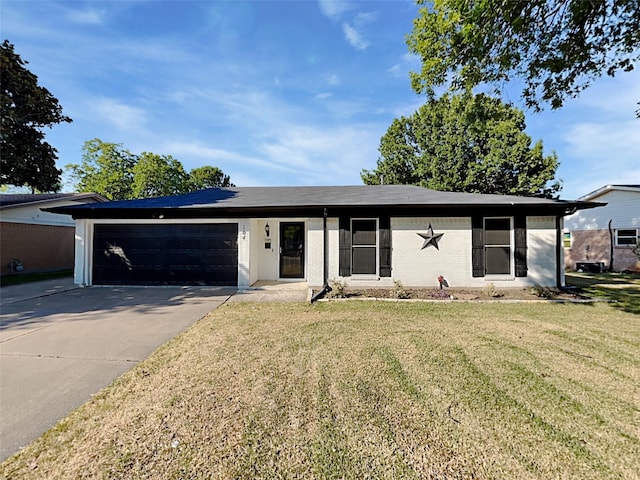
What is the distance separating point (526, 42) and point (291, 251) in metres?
8.78

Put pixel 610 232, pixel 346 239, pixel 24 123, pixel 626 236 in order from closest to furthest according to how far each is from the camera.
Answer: pixel 346 239, pixel 24 123, pixel 626 236, pixel 610 232

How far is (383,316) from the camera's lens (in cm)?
560

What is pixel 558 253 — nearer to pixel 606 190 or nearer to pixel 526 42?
pixel 526 42

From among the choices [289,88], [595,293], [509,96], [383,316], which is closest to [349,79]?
[289,88]

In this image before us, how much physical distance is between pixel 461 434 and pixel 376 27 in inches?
406

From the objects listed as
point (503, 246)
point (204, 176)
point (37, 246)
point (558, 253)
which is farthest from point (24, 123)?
point (204, 176)

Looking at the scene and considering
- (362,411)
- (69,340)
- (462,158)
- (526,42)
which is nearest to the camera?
(362,411)

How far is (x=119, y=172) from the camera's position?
2495 centimetres

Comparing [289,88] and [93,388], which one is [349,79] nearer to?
[289,88]

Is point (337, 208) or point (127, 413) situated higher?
point (337, 208)

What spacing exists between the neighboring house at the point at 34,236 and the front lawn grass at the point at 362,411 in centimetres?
1354

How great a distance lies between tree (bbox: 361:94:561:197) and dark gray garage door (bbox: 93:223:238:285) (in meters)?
14.3

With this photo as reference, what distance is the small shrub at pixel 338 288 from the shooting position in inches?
287

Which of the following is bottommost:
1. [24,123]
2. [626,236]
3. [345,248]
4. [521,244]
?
[345,248]
